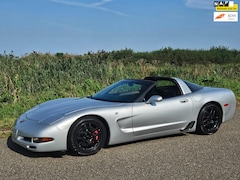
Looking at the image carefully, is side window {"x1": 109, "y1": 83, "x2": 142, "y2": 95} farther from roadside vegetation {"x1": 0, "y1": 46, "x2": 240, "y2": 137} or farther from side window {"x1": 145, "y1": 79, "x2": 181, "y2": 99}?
roadside vegetation {"x1": 0, "y1": 46, "x2": 240, "y2": 137}

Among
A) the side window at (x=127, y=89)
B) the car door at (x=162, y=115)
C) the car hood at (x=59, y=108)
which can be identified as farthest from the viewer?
the side window at (x=127, y=89)

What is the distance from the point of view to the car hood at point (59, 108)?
17.8 ft

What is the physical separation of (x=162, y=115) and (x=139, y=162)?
139 centimetres

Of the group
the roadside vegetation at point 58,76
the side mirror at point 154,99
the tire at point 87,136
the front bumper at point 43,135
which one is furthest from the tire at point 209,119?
the roadside vegetation at point 58,76

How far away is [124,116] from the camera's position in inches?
226

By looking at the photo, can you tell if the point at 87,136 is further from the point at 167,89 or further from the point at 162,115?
the point at 167,89

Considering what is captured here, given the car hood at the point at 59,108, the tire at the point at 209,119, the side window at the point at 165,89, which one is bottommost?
the tire at the point at 209,119

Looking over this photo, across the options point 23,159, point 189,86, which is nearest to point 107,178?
point 23,159

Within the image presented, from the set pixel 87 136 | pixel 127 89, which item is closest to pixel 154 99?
pixel 127 89

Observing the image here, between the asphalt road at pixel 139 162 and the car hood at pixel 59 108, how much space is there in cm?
56

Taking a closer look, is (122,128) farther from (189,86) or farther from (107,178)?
(189,86)

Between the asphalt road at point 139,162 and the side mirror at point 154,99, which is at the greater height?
the side mirror at point 154,99

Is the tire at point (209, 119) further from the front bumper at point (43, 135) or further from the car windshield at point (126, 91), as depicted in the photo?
the front bumper at point (43, 135)

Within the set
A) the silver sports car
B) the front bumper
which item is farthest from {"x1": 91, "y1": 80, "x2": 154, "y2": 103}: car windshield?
the front bumper
